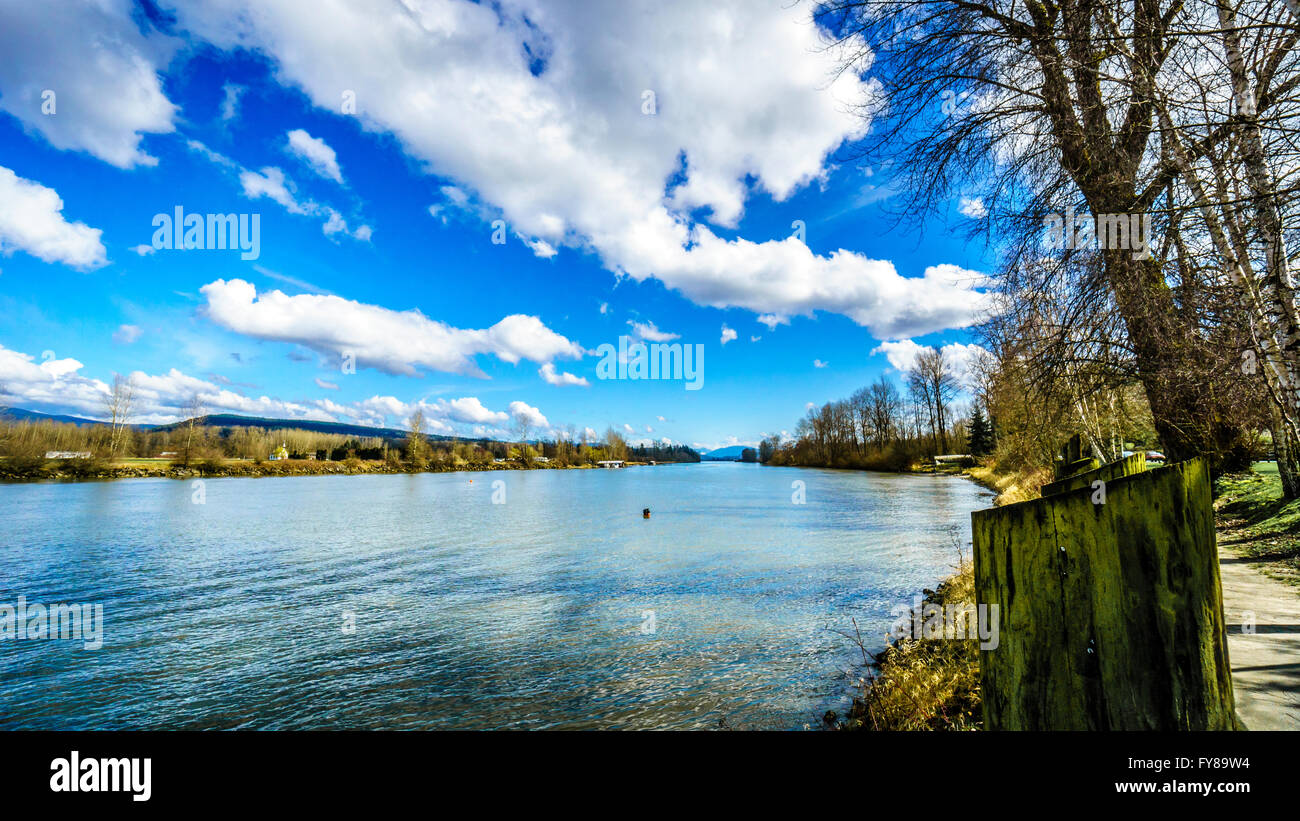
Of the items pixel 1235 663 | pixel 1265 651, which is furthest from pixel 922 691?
pixel 1265 651

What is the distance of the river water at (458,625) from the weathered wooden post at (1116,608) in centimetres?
496

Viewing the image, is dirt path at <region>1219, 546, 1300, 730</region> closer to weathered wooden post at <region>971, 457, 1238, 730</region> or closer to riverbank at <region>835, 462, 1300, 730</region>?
riverbank at <region>835, 462, 1300, 730</region>

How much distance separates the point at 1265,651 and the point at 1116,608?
5229mm

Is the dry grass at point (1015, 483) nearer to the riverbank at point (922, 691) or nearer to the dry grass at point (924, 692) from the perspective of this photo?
the riverbank at point (922, 691)

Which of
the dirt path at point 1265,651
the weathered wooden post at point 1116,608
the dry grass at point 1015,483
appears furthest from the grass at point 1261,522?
the weathered wooden post at point 1116,608

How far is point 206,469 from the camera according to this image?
286 ft

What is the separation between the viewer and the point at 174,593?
13484mm

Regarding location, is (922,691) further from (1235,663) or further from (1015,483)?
(1015,483)

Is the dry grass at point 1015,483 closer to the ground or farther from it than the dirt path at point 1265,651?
closer to the ground

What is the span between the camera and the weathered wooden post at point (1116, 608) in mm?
1756
